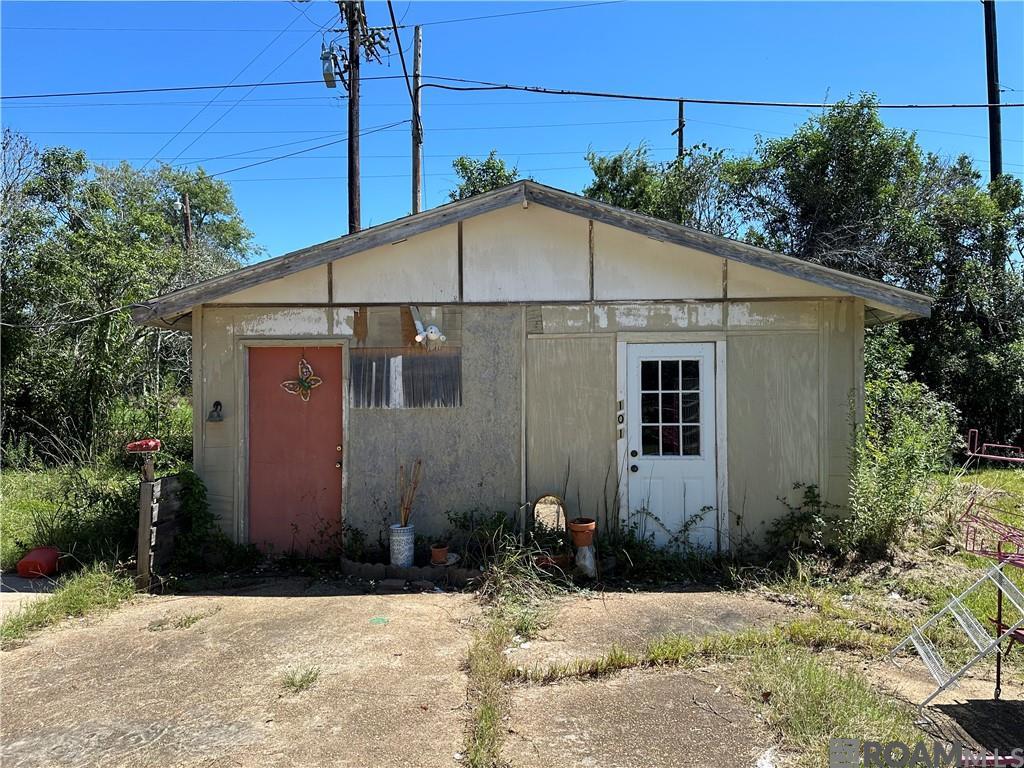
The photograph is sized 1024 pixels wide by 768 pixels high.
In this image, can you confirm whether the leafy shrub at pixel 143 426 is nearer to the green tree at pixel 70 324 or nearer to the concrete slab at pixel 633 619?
the green tree at pixel 70 324

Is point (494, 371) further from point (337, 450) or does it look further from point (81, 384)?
point (81, 384)

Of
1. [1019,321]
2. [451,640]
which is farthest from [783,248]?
[451,640]

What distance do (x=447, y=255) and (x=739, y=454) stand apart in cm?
355

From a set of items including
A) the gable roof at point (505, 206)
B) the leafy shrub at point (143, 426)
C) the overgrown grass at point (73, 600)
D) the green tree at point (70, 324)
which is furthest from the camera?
the green tree at point (70, 324)

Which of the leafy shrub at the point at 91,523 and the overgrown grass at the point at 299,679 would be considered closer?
the overgrown grass at the point at 299,679

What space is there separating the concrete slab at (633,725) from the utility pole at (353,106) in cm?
1002

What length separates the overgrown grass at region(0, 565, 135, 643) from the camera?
4.91 m

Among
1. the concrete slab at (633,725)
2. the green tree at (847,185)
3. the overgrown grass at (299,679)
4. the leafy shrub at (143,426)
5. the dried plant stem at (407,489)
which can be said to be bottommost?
the concrete slab at (633,725)

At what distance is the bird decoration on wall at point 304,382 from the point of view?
669 cm

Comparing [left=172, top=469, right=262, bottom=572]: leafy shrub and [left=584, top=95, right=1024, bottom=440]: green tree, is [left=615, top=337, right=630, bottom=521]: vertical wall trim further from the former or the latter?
[left=584, top=95, right=1024, bottom=440]: green tree

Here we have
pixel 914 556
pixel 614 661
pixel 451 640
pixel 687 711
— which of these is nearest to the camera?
pixel 687 711

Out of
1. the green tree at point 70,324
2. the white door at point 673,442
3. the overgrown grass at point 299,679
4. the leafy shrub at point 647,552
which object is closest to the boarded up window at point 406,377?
the white door at point 673,442

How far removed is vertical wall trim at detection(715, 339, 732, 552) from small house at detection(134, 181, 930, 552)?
1 centimetres

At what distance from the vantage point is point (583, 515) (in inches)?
256
